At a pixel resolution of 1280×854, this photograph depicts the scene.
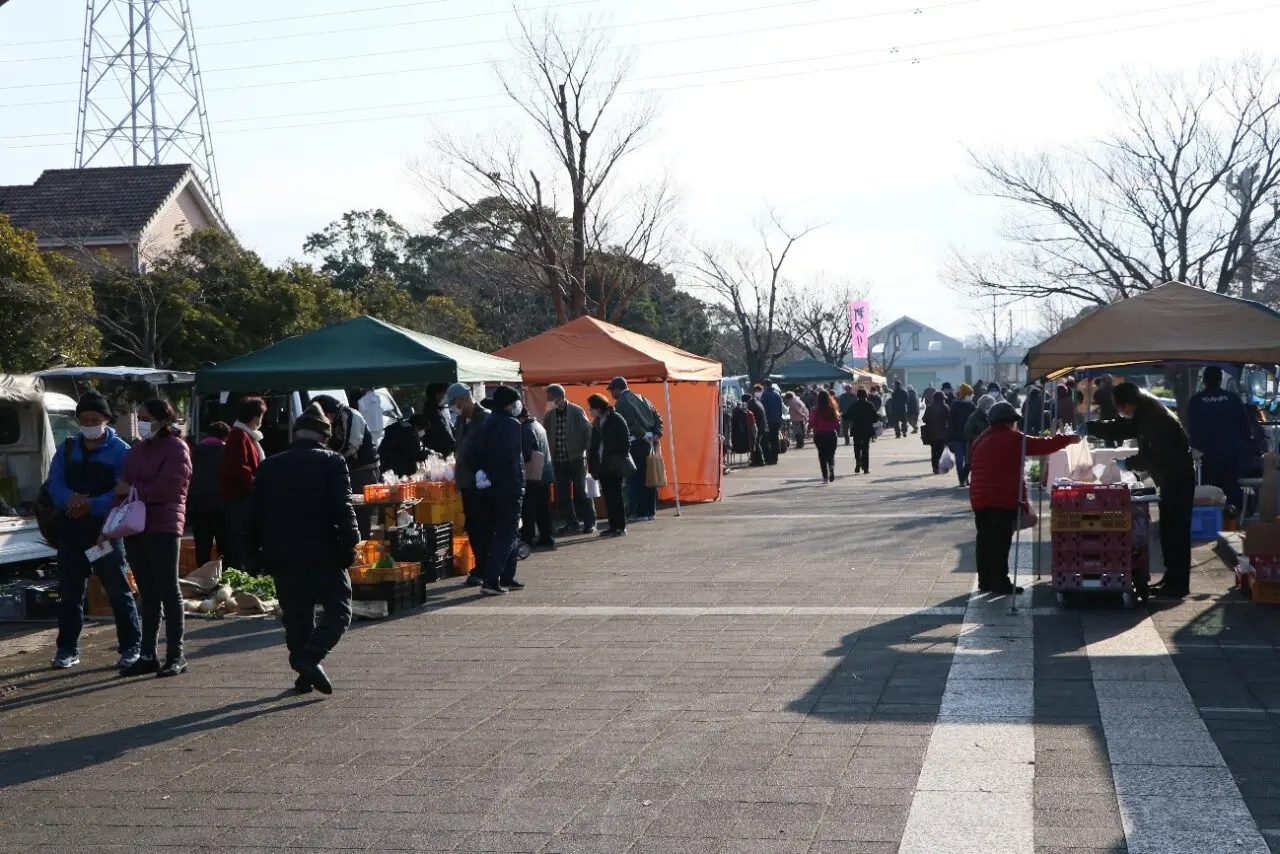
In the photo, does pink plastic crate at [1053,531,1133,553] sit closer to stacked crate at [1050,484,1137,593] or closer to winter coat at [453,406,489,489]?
stacked crate at [1050,484,1137,593]

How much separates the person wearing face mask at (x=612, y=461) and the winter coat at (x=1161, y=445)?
22.8ft

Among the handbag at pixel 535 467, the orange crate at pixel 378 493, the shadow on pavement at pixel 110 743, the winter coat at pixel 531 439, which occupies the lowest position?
the shadow on pavement at pixel 110 743

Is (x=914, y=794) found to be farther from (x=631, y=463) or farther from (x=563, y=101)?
(x=563, y=101)

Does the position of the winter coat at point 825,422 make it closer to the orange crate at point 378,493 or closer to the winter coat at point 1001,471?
the orange crate at point 378,493

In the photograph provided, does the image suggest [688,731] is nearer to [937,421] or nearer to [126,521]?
[126,521]

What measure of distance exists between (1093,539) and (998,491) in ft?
3.04

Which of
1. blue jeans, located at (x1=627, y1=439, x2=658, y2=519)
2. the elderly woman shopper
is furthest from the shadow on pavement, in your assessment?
the elderly woman shopper

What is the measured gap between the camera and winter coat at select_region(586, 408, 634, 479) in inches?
658

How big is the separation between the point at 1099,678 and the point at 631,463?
30.5 ft

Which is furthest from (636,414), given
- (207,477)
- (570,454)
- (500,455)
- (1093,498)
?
(1093,498)

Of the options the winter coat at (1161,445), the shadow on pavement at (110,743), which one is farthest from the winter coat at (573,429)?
the shadow on pavement at (110,743)

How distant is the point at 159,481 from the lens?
8773mm

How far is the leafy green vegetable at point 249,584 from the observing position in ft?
38.3

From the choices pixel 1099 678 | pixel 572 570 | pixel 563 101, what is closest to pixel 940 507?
pixel 572 570
